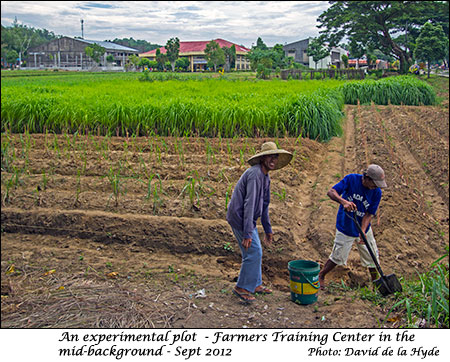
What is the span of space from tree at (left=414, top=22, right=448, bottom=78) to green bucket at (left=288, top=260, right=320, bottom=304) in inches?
1255

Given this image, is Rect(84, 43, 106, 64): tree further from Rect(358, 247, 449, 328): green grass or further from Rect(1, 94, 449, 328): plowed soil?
Rect(358, 247, 449, 328): green grass

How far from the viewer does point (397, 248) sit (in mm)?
4703

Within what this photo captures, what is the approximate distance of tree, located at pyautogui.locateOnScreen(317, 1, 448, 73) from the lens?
31.6m

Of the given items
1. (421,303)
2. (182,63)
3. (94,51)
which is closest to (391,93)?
(421,303)

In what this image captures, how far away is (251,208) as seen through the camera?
3273mm

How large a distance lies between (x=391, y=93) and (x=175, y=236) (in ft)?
44.7

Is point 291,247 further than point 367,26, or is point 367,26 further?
point 367,26

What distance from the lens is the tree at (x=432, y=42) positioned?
30489mm

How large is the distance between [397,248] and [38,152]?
5.83m

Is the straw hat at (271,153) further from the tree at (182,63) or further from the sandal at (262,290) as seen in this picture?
the tree at (182,63)

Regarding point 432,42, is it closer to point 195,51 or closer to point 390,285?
point 195,51

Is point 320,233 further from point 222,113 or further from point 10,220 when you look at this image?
point 222,113

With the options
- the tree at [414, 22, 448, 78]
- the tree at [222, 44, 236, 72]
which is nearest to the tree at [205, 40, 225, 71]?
the tree at [222, 44, 236, 72]

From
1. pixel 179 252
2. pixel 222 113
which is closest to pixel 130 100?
pixel 222 113
